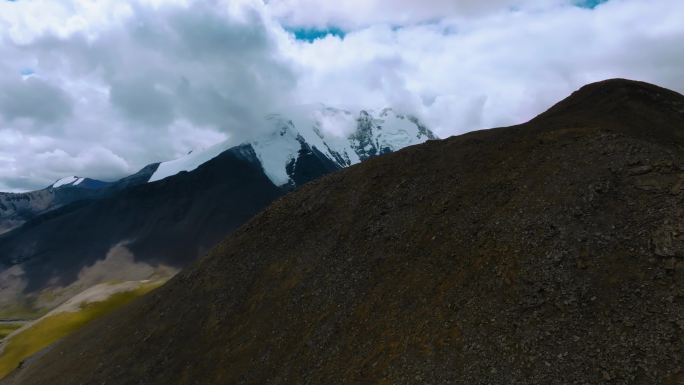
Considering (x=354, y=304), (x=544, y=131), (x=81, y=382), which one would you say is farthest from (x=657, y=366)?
(x=81, y=382)

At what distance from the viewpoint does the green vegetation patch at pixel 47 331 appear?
3074 inches

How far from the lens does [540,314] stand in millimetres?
23062

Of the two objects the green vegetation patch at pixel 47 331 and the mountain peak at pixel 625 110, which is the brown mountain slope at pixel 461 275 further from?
the green vegetation patch at pixel 47 331

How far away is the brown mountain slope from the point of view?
851 inches

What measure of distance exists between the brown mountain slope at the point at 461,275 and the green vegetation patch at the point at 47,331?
1368 inches

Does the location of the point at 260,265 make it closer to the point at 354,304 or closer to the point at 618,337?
the point at 354,304

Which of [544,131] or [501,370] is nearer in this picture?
[501,370]

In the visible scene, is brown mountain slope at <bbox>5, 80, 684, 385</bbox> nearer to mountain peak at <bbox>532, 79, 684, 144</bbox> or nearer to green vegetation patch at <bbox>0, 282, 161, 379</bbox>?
mountain peak at <bbox>532, 79, 684, 144</bbox>

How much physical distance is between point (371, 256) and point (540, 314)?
45.6ft

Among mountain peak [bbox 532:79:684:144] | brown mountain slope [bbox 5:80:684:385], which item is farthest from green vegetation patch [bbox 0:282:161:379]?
mountain peak [bbox 532:79:684:144]

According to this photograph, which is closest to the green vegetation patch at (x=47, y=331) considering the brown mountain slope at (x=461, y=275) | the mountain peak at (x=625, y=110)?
the brown mountain slope at (x=461, y=275)

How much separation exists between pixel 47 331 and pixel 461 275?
8890cm

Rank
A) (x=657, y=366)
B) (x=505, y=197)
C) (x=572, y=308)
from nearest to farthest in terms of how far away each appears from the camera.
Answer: (x=657, y=366)
(x=572, y=308)
(x=505, y=197)

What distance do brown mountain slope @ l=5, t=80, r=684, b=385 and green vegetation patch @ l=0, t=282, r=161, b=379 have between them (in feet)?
114
